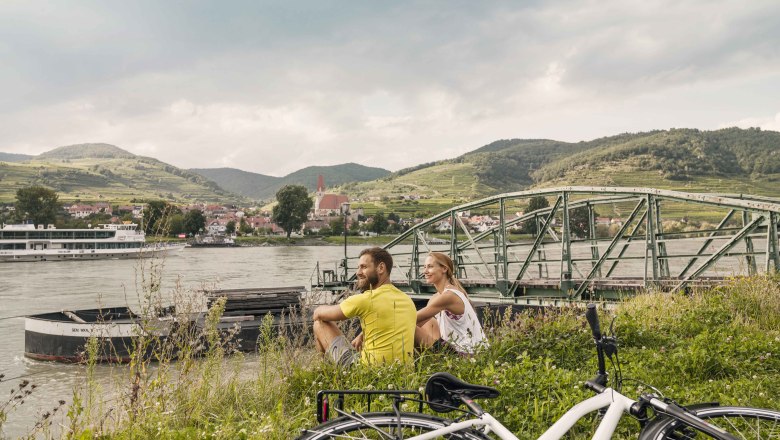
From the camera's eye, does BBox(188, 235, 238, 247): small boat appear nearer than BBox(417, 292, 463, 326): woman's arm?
No

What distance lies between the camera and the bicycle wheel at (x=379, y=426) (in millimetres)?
1986

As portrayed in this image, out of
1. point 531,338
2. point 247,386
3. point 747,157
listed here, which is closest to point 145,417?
point 247,386

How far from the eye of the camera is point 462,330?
5.56 metres

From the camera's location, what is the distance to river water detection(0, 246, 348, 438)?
38.5 ft

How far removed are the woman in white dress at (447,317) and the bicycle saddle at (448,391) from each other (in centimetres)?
312

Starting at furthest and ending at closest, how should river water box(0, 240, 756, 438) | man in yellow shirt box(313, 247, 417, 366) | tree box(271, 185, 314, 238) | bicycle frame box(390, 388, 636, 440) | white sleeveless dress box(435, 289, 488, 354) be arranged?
tree box(271, 185, 314, 238), river water box(0, 240, 756, 438), white sleeveless dress box(435, 289, 488, 354), man in yellow shirt box(313, 247, 417, 366), bicycle frame box(390, 388, 636, 440)

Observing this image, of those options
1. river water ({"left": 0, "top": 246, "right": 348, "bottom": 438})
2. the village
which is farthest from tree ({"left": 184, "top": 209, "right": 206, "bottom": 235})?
river water ({"left": 0, "top": 246, "right": 348, "bottom": 438})

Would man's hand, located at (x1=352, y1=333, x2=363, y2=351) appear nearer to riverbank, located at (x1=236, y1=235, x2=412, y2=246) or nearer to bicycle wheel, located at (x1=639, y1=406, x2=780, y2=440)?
bicycle wheel, located at (x1=639, y1=406, x2=780, y2=440)

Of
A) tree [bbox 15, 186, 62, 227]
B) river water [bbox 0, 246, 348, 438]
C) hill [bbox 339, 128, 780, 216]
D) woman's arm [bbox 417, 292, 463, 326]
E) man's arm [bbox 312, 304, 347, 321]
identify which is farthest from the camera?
hill [bbox 339, 128, 780, 216]

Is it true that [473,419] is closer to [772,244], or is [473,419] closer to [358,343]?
[358,343]

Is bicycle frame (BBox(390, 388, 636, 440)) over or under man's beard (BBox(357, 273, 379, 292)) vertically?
under

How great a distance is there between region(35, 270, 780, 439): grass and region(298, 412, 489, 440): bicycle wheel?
1.29 m

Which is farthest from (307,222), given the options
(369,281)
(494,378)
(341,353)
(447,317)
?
(494,378)

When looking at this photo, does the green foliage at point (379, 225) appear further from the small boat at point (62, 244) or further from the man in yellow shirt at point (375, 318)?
the man in yellow shirt at point (375, 318)
